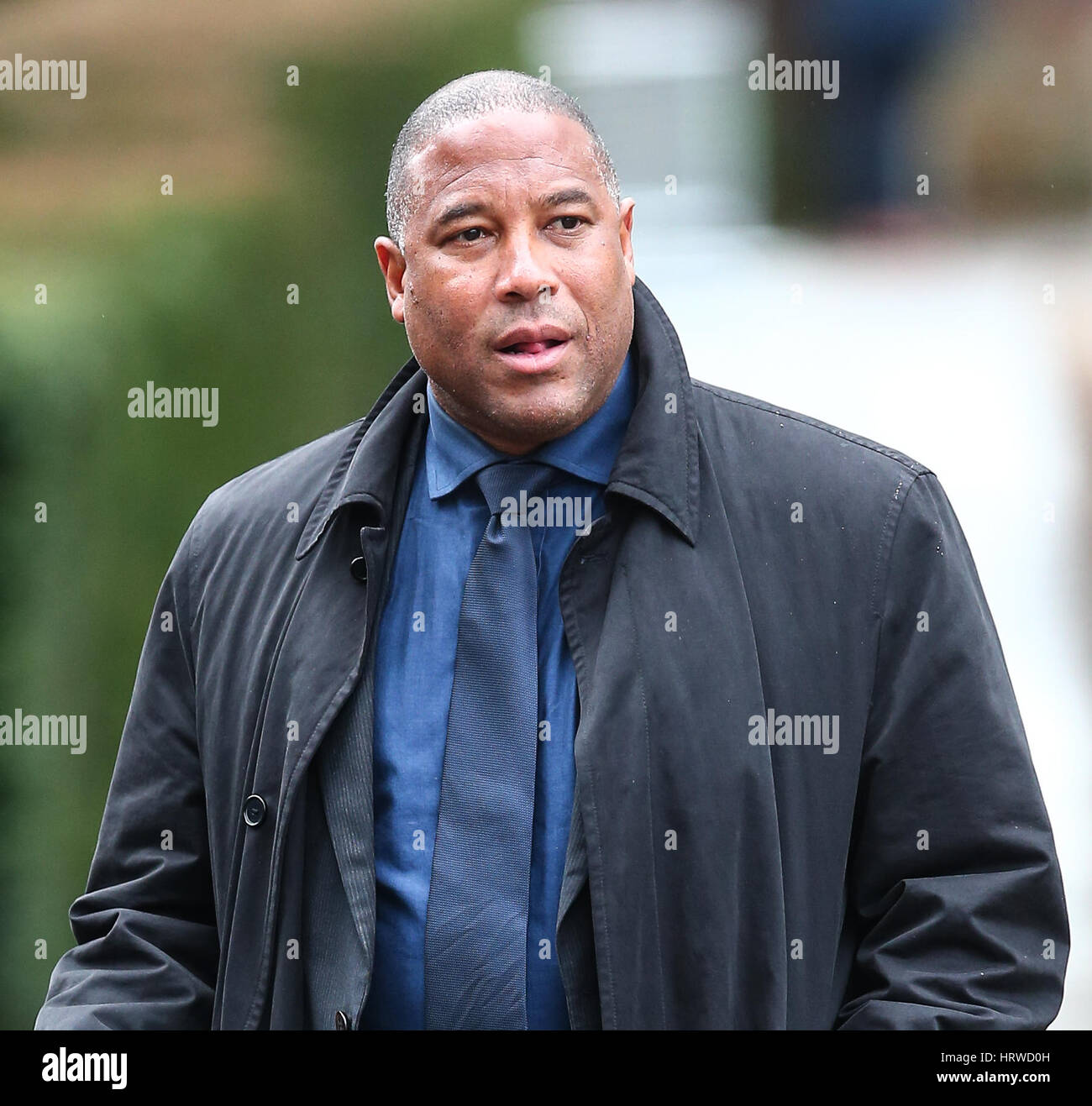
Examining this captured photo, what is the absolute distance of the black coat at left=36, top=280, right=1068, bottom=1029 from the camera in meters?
1.72

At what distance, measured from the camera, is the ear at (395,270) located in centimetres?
205

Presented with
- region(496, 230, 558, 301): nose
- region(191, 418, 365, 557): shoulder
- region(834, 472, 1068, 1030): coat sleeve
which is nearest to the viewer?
region(834, 472, 1068, 1030): coat sleeve

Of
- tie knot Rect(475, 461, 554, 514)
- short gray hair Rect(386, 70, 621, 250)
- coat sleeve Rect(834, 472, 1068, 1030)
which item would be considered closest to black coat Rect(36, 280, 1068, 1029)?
coat sleeve Rect(834, 472, 1068, 1030)

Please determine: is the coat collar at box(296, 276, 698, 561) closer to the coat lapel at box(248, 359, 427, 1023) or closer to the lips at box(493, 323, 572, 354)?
the coat lapel at box(248, 359, 427, 1023)

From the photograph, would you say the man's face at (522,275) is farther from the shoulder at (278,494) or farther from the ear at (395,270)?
the shoulder at (278,494)

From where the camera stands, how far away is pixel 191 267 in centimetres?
358

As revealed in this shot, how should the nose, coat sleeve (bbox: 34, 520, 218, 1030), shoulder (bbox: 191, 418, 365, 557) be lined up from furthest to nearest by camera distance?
shoulder (bbox: 191, 418, 365, 557)
coat sleeve (bbox: 34, 520, 218, 1030)
the nose

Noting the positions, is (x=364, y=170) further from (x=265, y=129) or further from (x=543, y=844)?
(x=543, y=844)

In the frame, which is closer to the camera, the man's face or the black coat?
the black coat

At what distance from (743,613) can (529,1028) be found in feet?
1.79

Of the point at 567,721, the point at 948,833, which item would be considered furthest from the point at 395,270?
the point at 948,833

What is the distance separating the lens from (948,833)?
174 centimetres

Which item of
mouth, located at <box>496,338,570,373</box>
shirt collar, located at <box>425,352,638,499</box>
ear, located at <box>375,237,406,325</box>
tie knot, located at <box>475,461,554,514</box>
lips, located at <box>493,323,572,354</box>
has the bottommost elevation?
tie knot, located at <box>475,461,554,514</box>

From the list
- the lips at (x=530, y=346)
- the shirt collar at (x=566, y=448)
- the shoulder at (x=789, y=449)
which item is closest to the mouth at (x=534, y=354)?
the lips at (x=530, y=346)
